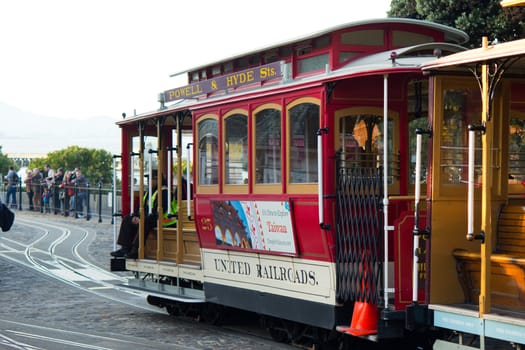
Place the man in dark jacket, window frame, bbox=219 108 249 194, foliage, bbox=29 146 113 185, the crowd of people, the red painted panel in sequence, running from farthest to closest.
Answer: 1. foliage, bbox=29 146 113 185
2. the crowd of people
3. the man in dark jacket
4. window frame, bbox=219 108 249 194
5. the red painted panel

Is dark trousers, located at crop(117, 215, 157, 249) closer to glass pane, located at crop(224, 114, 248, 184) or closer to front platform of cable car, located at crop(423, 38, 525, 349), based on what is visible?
glass pane, located at crop(224, 114, 248, 184)

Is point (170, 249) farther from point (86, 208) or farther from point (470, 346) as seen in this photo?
point (86, 208)

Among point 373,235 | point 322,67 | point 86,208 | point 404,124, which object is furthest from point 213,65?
point 86,208

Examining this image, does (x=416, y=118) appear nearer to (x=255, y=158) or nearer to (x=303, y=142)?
(x=303, y=142)

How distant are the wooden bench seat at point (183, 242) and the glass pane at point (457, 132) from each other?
4889 mm

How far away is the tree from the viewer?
20.2 m

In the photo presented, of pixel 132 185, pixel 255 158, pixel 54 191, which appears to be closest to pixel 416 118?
pixel 255 158

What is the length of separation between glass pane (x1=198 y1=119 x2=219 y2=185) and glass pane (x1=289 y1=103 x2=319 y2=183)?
1887 mm

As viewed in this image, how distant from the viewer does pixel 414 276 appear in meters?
8.91

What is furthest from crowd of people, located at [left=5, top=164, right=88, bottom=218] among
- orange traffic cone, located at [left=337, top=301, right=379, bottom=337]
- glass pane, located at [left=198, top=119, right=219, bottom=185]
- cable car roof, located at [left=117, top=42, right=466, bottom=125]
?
orange traffic cone, located at [left=337, top=301, right=379, bottom=337]

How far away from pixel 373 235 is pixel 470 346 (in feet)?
5.41

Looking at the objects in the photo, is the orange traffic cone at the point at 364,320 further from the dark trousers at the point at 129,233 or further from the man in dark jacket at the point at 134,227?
the dark trousers at the point at 129,233

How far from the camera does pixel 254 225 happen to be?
11438mm

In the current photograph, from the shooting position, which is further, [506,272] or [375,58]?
[375,58]
